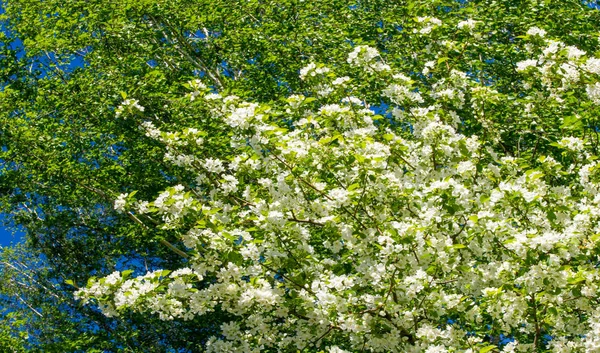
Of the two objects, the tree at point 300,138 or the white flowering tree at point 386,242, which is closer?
the white flowering tree at point 386,242

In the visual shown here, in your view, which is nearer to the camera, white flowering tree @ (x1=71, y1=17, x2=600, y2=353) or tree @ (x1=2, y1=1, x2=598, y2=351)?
white flowering tree @ (x1=71, y1=17, x2=600, y2=353)

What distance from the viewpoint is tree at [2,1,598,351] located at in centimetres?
634

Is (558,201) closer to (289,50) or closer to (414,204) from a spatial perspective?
(414,204)

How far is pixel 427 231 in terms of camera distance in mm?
6070

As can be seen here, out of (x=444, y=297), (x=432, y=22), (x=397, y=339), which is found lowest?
(x=397, y=339)

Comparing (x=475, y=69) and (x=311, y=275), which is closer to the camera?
(x=311, y=275)

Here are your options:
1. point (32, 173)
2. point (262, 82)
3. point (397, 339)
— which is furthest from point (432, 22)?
point (32, 173)

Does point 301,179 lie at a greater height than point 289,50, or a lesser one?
lesser

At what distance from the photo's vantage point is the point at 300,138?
24.6 ft

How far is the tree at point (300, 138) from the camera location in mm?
6344

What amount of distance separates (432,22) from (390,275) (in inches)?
162

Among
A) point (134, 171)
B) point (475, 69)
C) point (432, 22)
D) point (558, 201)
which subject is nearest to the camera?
point (558, 201)

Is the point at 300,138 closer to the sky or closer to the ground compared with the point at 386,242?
closer to the sky

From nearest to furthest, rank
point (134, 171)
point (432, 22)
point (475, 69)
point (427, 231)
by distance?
point (427, 231), point (432, 22), point (475, 69), point (134, 171)
